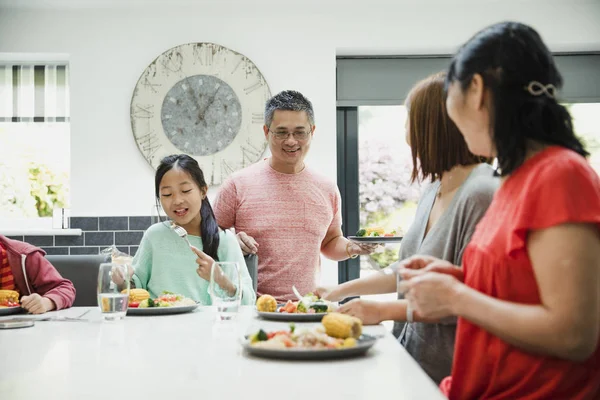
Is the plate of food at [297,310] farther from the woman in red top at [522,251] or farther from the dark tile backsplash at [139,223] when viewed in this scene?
the dark tile backsplash at [139,223]

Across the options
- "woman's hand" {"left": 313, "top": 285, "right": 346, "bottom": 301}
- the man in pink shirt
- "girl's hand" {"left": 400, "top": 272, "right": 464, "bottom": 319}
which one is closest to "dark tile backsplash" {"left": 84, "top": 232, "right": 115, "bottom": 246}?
the man in pink shirt

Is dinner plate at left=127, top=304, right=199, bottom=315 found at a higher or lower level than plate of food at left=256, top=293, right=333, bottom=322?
lower

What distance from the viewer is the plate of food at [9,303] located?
2002 millimetres

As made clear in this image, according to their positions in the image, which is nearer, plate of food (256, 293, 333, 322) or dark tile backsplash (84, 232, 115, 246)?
plate of food (256, 293, 333, 322)

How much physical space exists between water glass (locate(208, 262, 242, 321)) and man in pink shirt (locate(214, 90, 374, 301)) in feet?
3.24

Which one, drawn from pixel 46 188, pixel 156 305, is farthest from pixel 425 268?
pixel 46 188

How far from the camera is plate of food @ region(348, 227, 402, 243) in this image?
313cm

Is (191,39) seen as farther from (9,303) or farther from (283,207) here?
(9,303)

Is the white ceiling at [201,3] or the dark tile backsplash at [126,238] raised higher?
the white ceiling at [201,3]

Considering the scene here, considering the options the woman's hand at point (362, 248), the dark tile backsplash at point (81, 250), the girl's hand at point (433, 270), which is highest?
the girl's hand at point (433, 270)

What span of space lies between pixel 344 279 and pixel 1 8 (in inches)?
113

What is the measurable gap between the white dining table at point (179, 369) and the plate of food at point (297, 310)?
0.10ft

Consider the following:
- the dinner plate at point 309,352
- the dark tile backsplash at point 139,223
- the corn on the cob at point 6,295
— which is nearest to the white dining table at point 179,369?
the dinner plate at point 309,352

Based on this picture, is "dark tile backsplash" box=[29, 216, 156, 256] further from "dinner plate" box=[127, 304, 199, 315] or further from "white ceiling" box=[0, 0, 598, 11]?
"dinner plate" box=[127, 304, 199, 315]
